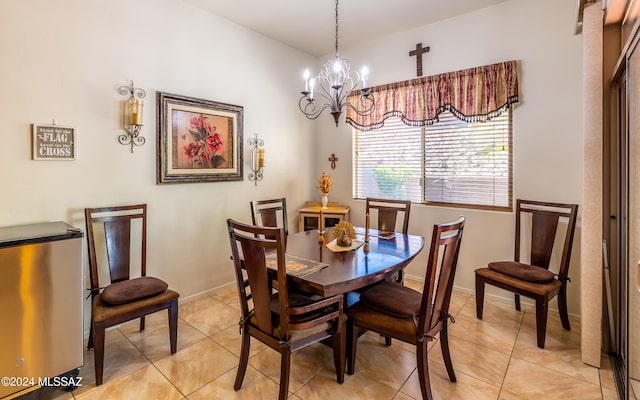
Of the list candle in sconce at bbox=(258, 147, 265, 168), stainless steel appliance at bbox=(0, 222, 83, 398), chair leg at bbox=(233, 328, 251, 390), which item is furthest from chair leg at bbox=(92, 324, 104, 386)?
candle in sconce at bbox=(258, 147, 265, 168)

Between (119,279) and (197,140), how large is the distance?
1461 millimetres

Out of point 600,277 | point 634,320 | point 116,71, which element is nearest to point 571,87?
point 600,277

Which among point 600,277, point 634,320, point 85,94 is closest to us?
point 634,320

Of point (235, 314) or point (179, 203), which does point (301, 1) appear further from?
point (235, 314)

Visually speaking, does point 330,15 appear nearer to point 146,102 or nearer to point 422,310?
point 146,102

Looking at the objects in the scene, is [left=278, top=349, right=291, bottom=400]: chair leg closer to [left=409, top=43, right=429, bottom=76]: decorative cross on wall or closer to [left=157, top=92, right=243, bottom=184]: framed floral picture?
[left=157, top=92, right=243, bottom=184]: framed floral picture

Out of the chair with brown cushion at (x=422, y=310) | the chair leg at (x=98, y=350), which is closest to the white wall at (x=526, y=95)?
the chair with brown cushion at (x=422, y=310)

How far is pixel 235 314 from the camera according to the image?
3.00m

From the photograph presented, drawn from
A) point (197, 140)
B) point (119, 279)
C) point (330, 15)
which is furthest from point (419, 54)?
point (119, 279)

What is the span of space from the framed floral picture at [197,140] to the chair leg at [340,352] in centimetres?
215

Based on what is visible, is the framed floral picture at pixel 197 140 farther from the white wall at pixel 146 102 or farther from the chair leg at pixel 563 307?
the chair leg at pixel 563 307

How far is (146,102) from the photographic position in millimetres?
2869

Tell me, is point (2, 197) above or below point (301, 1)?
below

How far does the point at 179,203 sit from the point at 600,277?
3.43 meters
